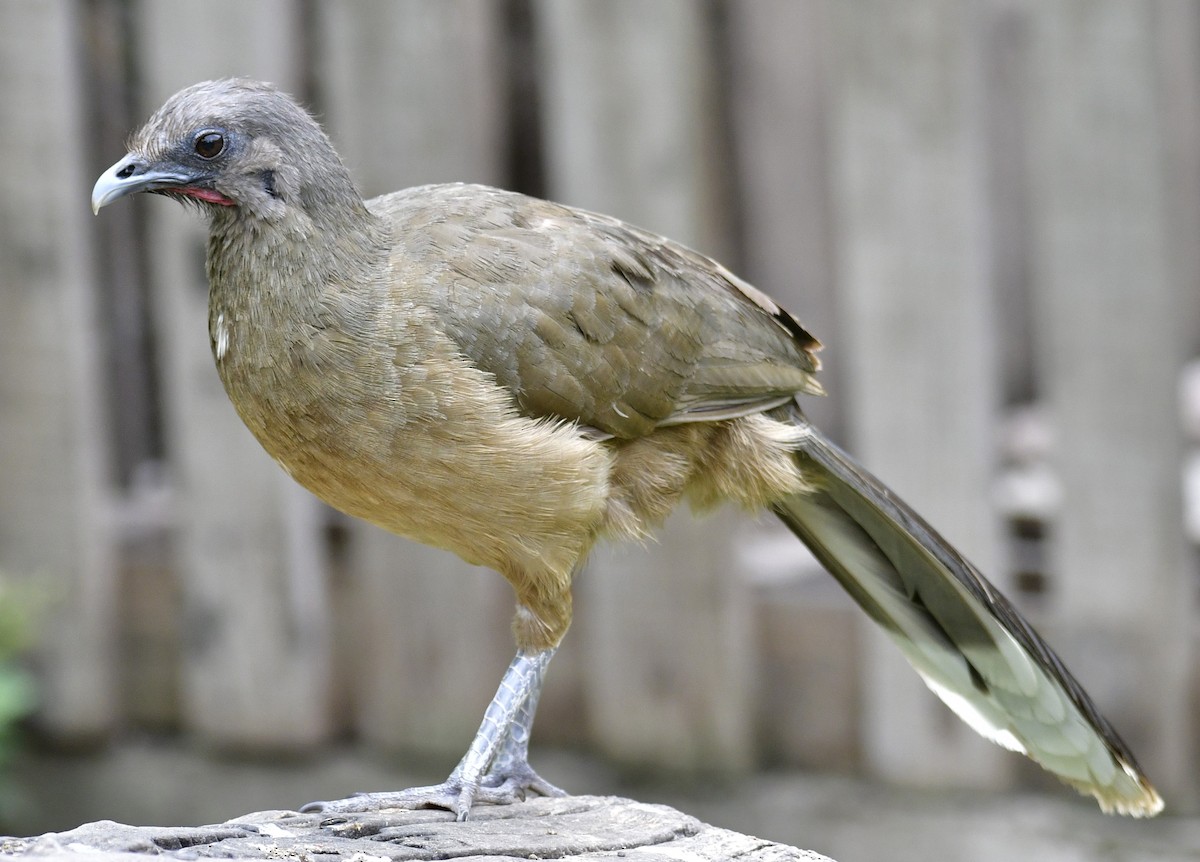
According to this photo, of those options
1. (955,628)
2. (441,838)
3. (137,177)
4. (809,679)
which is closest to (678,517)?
(809,679)

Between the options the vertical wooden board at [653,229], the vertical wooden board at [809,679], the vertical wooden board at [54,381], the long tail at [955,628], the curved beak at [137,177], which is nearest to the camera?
the curved beak at [137,177]

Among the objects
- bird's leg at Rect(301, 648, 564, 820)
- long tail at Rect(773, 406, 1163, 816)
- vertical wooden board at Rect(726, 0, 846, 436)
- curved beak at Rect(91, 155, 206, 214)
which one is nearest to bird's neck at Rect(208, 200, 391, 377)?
curved beak at Rect(91, 155, 206, 214)

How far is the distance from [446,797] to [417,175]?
274cm

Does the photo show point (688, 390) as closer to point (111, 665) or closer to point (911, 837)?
point (911, 837)

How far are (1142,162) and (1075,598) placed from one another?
4.84 feet

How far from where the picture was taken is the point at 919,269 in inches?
199

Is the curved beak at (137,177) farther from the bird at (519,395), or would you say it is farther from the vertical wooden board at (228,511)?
the vertical wooden board at (228,511)

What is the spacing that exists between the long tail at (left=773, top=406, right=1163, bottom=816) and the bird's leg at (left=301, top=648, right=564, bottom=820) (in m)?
0.87

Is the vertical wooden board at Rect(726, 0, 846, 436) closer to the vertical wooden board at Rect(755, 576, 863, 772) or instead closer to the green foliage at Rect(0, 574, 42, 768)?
the vertical wooden board at Rect(755, 576, 863, 772)

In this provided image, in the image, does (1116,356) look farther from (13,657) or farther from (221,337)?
(13,657)

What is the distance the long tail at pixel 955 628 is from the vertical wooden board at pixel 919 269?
1144 millimetres

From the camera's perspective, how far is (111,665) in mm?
6090

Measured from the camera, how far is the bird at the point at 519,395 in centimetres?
324

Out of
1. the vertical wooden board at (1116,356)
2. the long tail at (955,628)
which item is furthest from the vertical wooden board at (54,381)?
the vertical wooden board at (1116,356)
